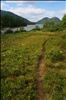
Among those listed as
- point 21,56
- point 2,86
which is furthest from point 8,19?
point 2,86

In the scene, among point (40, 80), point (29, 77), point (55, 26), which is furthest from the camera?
point (55, 26)

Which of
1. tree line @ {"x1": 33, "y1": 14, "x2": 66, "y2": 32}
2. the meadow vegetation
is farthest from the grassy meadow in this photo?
tree line @ {"x1": 33, "y1": 14, "x2": 66, "y2": 32}

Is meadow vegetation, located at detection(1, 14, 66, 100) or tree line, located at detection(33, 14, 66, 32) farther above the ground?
meadow vegetation, located at detection(1, 14, 66, 100)

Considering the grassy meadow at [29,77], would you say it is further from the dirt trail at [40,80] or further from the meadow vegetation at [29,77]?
the dirt trail at [40,80]

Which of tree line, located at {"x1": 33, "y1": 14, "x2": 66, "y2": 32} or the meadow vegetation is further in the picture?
tree line, located at {"x1": 33, "y1": 14, "x2": 66, "y2": 32}

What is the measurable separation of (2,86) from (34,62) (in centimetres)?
388

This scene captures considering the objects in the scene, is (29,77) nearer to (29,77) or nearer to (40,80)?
(29,77)

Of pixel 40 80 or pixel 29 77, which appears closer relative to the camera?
pixel 40 80

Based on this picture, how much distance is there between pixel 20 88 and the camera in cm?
842

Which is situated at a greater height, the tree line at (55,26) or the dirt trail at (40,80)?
the dirt trail at (40,80)

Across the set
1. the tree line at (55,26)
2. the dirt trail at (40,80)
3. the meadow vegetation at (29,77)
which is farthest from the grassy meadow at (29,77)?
the tree line at (55,26)

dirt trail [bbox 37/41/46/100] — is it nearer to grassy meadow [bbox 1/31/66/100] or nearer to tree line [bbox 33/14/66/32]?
grassy meadow [bbox 1/31/66/100]

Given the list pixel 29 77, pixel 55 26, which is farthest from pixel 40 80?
pixel 55 26

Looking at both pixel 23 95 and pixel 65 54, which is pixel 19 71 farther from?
pixel 65 54
